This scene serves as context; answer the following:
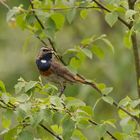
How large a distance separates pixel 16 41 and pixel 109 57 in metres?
1.65

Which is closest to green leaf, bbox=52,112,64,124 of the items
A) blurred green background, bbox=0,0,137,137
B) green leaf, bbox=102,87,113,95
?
green leaf, bbox=102,87,113,95

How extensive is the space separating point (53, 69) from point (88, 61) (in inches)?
175

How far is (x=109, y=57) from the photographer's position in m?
9.57

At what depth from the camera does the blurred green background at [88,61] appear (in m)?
8.57

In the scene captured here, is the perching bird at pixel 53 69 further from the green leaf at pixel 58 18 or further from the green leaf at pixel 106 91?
the green leaf at pixel 106 91

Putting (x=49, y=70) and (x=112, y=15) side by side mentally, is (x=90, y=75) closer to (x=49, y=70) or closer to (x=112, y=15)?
(x=49, y=70)

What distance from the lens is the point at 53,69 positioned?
552 centimetres

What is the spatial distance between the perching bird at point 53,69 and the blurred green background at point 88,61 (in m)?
2.16

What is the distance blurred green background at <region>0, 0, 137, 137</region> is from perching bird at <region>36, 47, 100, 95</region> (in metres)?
2.16

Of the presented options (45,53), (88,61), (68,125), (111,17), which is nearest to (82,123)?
(68,125)

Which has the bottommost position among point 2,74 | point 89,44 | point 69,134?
point 2,74

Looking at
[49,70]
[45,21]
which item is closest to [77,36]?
[49,70]

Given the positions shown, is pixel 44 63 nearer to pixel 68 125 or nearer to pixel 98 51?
pixel 98 51

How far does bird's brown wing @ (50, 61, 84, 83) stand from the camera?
17.4ft
